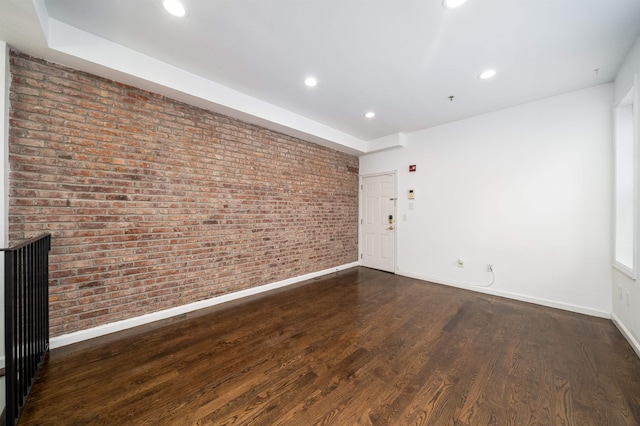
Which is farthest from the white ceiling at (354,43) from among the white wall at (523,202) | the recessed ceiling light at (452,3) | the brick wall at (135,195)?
the white wall at (523,202)

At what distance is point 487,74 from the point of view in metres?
2.65

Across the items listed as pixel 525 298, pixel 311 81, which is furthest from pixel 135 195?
pixel 525 298

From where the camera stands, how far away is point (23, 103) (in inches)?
80.1

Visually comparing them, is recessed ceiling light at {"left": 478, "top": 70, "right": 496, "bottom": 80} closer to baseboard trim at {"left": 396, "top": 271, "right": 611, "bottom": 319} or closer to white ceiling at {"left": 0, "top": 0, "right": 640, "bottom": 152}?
white ceiling at {"left": 0, "top": 0, "right": 640, "bottom": 152}

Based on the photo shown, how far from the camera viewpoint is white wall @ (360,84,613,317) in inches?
113

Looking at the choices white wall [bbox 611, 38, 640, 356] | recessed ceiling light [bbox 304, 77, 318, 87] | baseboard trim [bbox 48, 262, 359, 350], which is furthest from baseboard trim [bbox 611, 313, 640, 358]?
recessed ceiling light [bbox 304, 77, 318, 87]

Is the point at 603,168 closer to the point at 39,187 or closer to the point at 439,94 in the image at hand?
the point at 439,94

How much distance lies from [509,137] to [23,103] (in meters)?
5.54

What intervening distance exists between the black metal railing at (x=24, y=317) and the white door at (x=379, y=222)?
4747 millimetres

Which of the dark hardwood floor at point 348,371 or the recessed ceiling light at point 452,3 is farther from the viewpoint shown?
the recessed ceiling light at point 452,3

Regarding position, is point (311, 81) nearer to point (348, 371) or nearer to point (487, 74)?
point (487, 74)

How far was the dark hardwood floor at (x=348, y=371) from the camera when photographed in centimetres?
147

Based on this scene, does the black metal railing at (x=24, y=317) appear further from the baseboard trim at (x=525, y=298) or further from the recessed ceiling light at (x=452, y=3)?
the baseboard trim at (x=525, y=298)

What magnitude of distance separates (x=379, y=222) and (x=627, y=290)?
334 centimetres
